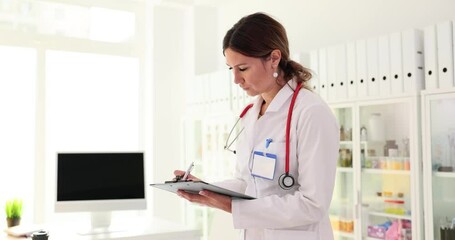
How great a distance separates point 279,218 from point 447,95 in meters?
1.62

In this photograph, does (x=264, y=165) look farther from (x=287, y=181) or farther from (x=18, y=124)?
(x=18, y=124)

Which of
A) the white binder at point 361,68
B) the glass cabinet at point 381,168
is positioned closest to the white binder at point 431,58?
the glass cabinet at point 381,168

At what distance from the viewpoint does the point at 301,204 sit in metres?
1.29

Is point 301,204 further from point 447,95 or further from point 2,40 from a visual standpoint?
point 2,40

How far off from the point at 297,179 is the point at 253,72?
1.21ft

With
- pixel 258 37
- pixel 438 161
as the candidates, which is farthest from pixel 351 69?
pixel 258 37

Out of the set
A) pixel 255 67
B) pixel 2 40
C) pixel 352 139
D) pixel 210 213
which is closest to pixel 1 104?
pixel 2 40

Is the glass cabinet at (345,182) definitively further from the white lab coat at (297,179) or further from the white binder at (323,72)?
the white lab coat at (297,179)

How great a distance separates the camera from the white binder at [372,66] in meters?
2.80

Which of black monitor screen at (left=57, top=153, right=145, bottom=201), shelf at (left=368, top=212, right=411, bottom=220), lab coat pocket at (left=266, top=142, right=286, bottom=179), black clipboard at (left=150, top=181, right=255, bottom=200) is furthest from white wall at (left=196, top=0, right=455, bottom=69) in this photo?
black clipboard at (left=150, top=181, right=255, bottom=200)

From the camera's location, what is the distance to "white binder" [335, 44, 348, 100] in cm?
300

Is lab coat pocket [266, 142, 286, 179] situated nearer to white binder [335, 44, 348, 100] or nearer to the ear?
the ear

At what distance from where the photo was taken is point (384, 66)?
9.04ft

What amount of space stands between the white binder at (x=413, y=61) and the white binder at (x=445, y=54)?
0.13 metres
